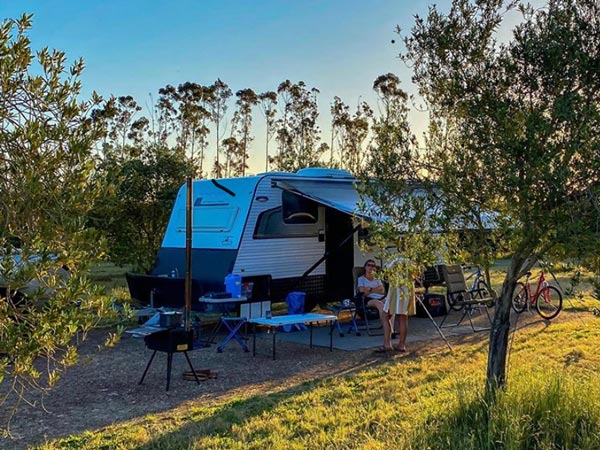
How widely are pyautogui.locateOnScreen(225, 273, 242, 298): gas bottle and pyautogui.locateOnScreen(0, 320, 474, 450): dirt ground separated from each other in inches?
28.0

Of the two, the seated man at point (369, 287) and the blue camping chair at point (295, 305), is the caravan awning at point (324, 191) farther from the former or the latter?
the blue camping chair at point (295, 305)

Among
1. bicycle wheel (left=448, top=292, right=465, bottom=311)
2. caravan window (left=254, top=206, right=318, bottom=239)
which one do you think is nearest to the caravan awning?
caravan window (left=254, top=206, right=318, bottom=239)

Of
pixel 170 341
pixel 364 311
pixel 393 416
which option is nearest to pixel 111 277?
pixel 364 311

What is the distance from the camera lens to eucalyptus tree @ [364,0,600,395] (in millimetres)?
3512

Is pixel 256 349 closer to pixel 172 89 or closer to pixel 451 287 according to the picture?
pixel 451 287

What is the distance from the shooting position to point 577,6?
152 inches

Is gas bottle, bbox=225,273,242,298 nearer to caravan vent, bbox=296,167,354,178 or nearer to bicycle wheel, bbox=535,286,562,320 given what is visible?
caravan vent, bbox=296,167,354,178

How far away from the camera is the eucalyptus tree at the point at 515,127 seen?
351cm

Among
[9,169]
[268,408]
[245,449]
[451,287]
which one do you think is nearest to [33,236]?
[9,169]

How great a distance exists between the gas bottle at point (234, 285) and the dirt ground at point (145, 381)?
0.71m

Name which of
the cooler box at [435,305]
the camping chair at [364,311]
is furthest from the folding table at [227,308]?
the cooler box at [435,305]

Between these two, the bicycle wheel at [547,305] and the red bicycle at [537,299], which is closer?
the bicycle wheel at [547,305]

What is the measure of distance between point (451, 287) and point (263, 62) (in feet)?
16.8

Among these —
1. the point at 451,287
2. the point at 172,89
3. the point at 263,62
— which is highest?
the point at 172,89
